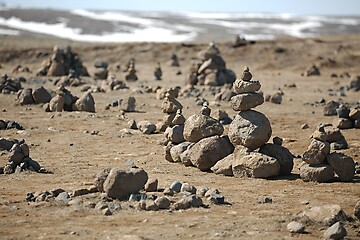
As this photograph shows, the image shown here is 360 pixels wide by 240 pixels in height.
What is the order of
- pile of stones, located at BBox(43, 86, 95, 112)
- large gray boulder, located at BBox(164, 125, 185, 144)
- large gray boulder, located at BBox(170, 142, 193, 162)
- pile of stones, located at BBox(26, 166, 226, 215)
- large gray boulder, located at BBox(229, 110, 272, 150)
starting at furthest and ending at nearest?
pile of stones, located at BBox(43, 86, 95, 112) < large gray boulder, located at BBox(164, 125, 185, 144) < large gray boulder, located at BBox(170, 142, 193, 162) < large gray boulder, located at BBox(229, 110, 272, 150) < pile of stones, located at BBox(26, 166, 226, 215)

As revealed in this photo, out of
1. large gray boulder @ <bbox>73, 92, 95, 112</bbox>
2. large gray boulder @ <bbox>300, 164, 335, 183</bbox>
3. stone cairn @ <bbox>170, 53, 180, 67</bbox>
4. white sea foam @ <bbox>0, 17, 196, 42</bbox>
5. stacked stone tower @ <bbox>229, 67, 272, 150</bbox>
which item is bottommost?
white sea foam @ <bbox>0, 17, 196, 42</bbox>

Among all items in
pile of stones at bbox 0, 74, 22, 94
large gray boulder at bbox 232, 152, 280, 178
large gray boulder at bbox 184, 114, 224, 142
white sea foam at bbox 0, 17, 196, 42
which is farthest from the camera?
white sea foam at bbox 0, 17, 196, 42

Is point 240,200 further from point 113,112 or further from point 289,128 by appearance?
point 113,112

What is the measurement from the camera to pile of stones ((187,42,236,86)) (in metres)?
29.7

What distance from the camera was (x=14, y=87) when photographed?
84.2 feet

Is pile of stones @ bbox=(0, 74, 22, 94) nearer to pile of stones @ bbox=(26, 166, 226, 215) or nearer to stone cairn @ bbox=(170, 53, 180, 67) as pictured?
pile of stones @ bbox=(26, 166, 226, 215)

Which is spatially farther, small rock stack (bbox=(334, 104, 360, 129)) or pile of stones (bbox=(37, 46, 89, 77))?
pile of stones (bbox=(37, 46, 89, 77))

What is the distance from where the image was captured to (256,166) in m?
11.6

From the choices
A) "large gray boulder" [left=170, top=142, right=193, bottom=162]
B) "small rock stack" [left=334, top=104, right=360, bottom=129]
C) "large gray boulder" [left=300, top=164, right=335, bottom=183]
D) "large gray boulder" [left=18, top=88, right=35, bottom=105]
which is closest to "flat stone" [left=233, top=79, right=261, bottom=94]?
"large gray boulder" [left=170, top=142, right=193, bottom=162]

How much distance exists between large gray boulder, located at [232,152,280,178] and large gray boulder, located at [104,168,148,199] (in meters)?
2.59

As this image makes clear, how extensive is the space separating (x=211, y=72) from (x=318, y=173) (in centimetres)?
1899

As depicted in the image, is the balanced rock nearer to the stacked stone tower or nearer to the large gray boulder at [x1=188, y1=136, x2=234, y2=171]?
the large gray boulder at [x1=188, y1=136, x2=234, y2=171]

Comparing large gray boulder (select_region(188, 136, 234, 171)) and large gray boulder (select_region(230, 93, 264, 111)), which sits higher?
large gray boulder (select_region(230, 93, 264, 111))

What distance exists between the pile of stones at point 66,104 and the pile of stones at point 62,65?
12.8 meters
